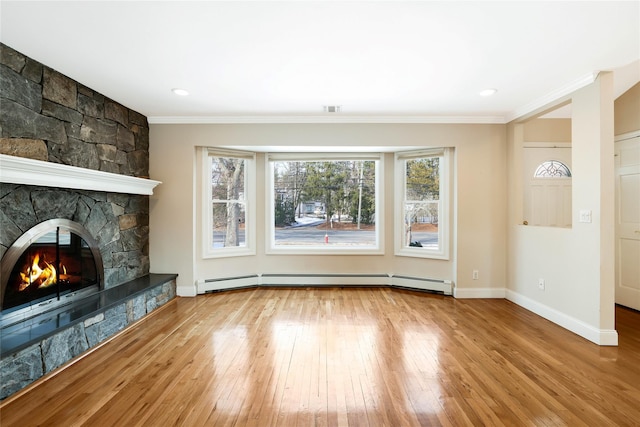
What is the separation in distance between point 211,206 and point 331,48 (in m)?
2.91

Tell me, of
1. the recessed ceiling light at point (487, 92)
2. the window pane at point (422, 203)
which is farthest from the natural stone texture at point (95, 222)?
the recessed ceiling light at point (487, 92)

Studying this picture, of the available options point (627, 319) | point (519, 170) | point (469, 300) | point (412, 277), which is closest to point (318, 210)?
point (412, 277)

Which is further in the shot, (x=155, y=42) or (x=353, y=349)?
(x=353, y=349)

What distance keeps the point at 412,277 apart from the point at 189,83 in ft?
12.2

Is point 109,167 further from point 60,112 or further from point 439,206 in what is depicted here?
point 439,206

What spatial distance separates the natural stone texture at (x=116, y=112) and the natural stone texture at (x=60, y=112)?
16.7 inches

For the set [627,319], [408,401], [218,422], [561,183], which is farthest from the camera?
[561,183]

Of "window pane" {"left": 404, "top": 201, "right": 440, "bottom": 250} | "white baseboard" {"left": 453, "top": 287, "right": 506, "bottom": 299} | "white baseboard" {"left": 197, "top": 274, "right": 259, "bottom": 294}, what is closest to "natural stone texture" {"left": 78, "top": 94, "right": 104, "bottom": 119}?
"white baseboard" {"left": 197, "top": 274, "right": 259, "bottom": 294}

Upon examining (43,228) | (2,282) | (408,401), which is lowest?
(408,401)

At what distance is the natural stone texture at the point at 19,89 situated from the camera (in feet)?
7.77

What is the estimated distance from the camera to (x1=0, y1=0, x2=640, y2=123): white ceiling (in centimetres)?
201

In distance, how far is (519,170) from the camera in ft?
13.4

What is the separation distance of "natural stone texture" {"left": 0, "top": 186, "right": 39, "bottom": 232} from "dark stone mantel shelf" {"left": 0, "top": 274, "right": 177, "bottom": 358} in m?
0.72

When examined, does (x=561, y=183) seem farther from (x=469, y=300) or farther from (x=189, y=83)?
(x=189, y=83)
